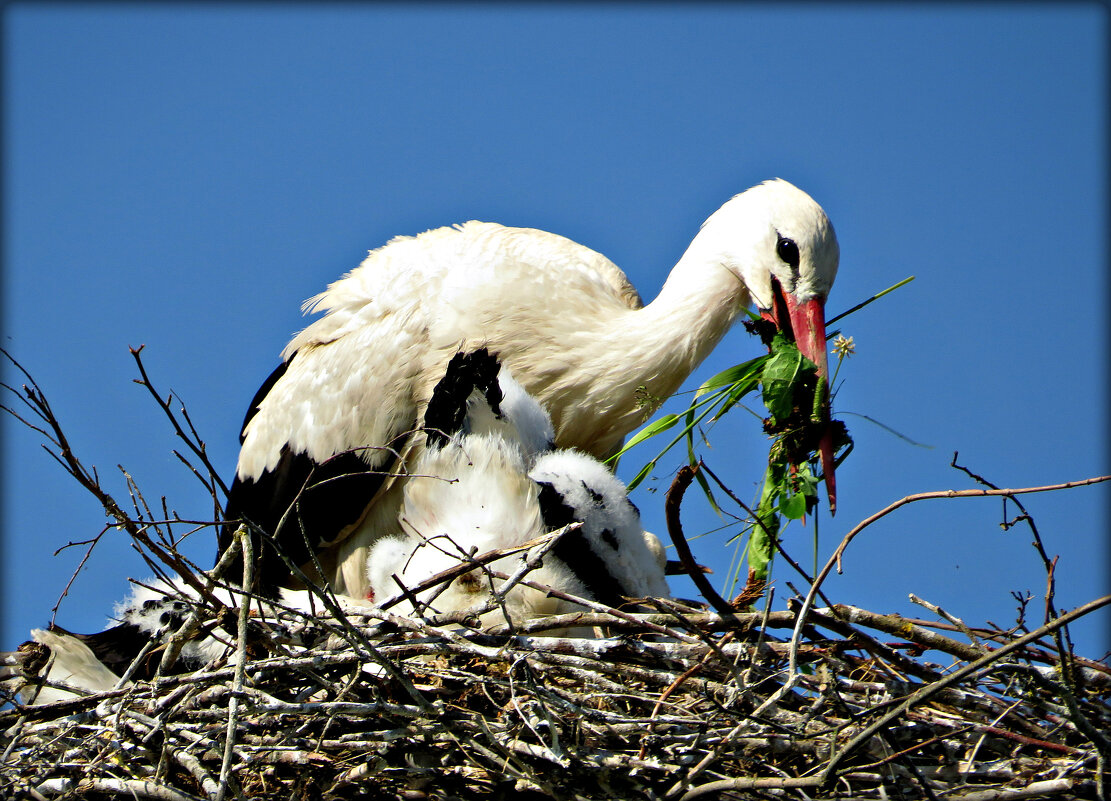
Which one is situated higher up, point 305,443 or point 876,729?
point 305,443

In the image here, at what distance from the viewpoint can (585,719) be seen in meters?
2.27

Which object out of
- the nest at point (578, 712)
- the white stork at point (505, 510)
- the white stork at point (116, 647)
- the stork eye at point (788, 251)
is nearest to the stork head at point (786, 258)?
the stork eye at point (788, 251)

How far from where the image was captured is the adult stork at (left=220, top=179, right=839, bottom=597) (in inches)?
128

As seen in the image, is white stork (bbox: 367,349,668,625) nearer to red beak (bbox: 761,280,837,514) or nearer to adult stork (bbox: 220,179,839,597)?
adult stork (bbox: 220,179,839,597)

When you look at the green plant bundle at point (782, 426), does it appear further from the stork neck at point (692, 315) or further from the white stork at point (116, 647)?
the white stork at point (116, 647)

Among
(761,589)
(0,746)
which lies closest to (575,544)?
(761,589)

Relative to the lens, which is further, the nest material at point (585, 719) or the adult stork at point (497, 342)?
the adult stork at point (497, 342)

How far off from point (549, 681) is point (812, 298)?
1420mm

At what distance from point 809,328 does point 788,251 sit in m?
0.24

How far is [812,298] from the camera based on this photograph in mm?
3229

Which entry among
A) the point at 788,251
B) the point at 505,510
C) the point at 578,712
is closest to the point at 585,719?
the point at 578,712

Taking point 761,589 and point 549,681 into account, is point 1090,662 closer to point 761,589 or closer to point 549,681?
point 761,589

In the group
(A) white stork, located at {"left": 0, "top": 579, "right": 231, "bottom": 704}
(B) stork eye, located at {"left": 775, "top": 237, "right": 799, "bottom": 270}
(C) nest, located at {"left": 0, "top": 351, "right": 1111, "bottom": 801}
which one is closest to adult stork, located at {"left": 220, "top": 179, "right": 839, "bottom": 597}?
(B) stork eye, located at {"left": 775, "top": 237, "right": 799, "bottom": 270}

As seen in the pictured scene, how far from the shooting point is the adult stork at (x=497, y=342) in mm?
3262
